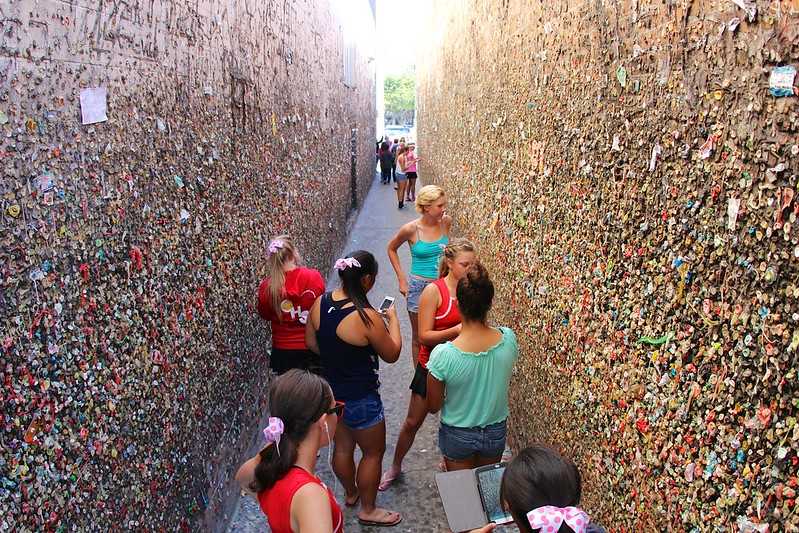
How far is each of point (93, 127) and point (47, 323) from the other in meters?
0.77

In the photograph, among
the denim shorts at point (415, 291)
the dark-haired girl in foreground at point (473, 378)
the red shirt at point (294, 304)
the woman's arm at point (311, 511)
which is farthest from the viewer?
the denim shorts at point (415, 291)

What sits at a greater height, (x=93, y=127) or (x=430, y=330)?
(x=93, y=127)

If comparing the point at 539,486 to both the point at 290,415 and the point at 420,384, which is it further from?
the point at 420,384

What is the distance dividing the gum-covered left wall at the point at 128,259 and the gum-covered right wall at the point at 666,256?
2005mm

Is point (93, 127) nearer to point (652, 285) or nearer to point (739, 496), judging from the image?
point (652, 285)

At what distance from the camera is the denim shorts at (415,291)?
554 cm

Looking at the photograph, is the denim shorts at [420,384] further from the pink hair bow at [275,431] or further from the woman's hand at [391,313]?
the pink hair bow at [275,431]

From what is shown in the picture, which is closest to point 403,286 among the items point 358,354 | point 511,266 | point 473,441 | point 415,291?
point 415,291

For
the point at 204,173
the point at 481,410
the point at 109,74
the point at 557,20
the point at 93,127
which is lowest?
the point at 481,410

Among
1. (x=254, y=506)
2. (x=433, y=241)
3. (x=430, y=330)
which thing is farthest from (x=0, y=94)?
(x=433, y=241)

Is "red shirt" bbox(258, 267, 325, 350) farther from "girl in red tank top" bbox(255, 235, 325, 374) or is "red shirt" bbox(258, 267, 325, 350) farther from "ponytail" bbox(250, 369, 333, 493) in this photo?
"ponytail" bbox(250, 369, 333, 493)

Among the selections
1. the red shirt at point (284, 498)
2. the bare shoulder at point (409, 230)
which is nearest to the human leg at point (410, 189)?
the bare shoulder at point (409, 230)

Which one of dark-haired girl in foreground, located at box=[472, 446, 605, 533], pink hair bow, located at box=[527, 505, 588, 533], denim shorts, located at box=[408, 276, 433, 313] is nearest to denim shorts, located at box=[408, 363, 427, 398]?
denim shorts, located at box=[408, 276, 433, 313]

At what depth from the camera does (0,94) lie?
1844 millimetres
